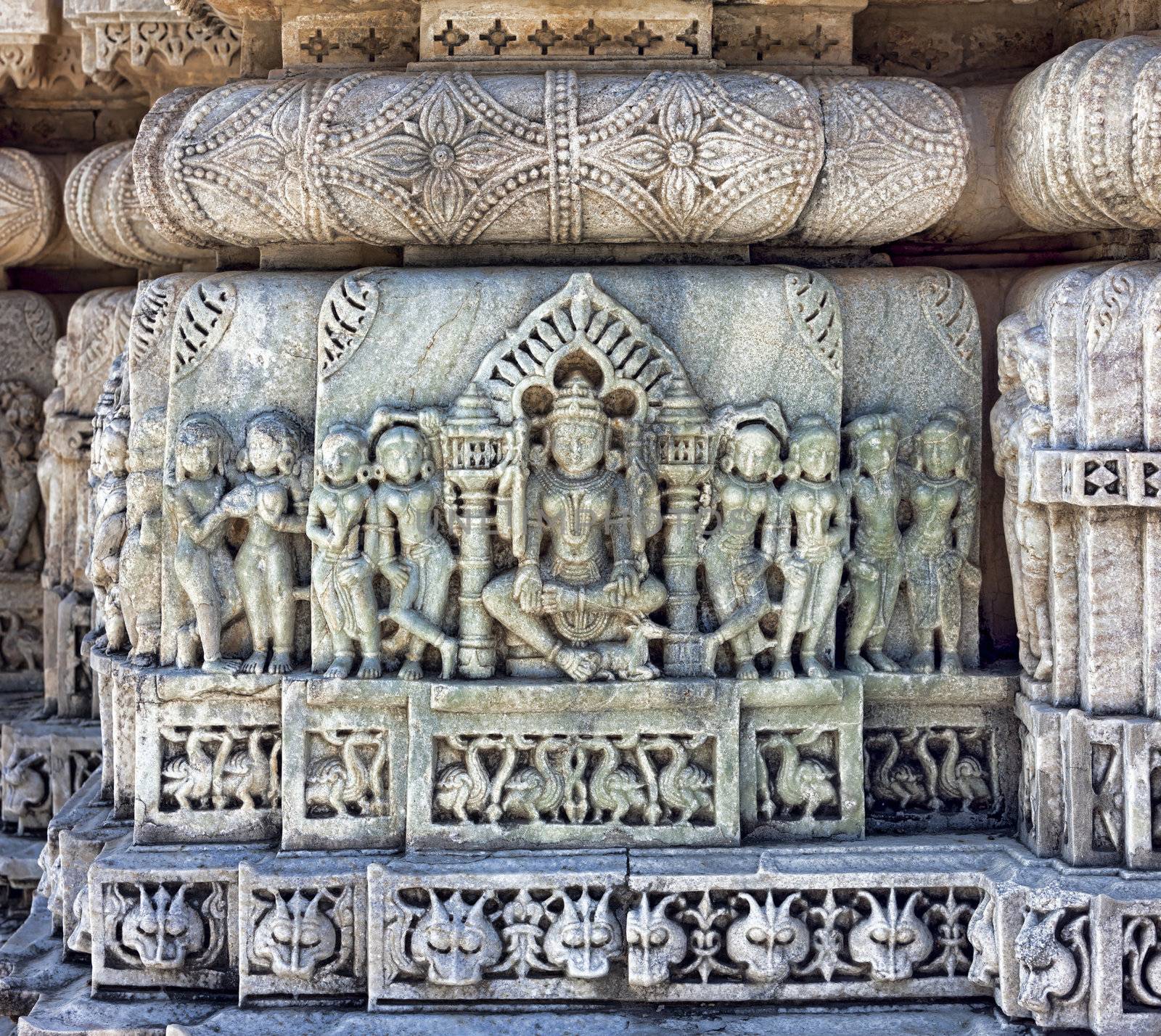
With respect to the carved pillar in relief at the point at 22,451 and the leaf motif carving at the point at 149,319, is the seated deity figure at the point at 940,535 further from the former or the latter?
the carved pillar in relief at the point at 22,451

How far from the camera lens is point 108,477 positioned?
619cm

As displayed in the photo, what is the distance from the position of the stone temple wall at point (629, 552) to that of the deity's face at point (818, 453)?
→ 0.01 m

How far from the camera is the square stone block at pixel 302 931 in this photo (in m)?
5.24

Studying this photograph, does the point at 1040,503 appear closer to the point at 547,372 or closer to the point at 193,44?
the point at 547,372

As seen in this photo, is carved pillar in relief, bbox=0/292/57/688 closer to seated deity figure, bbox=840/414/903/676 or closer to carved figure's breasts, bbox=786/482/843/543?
carved figure's breasts, bbox=786/482/843/543

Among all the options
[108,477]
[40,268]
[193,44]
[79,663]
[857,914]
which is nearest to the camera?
[857,914]

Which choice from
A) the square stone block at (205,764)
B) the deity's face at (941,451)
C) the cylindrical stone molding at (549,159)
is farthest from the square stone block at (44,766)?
the deity's face at (941,451)

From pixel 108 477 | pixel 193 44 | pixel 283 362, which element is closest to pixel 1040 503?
pixel 283 362

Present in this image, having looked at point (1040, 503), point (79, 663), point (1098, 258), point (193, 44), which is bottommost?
point (79, 663)

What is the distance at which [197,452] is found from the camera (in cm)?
541

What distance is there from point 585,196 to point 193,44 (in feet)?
7.78

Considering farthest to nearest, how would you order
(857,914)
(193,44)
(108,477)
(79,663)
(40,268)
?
1. (40,268)
2. (79,663)
3. (193,44)
4. (108,477)
5. (857,914)

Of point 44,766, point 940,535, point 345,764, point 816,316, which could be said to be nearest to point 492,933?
point 345,764

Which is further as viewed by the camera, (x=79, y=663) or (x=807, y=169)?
(x=79, y=663)
